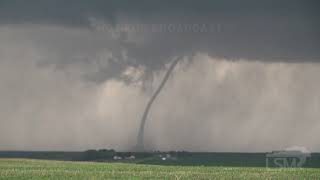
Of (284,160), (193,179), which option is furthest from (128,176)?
(284,160)

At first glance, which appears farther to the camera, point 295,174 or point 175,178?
point 295,174

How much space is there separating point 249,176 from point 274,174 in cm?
345

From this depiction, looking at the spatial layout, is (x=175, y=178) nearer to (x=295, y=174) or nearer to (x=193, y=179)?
(x=193, y=179)

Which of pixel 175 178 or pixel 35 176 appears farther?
pixel 35 176

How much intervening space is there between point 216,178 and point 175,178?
351cm

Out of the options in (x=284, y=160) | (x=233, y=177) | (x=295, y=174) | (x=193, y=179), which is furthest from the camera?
(x=284, y=160)

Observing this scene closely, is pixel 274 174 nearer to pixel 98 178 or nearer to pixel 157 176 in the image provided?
pixel 157 176

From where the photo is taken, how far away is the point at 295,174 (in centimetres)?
6512

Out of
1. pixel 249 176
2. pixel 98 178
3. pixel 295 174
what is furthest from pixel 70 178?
pixel 295 174

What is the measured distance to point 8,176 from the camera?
62625mm

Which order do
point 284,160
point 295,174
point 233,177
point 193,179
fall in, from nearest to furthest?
point 193,179 < point 233,177 < point 295,174 < point 284,160

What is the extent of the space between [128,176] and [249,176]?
11.0m

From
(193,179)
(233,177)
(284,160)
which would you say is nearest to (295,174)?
(233,177)

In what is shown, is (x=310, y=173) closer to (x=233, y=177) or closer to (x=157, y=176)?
(x=233, y=177)
